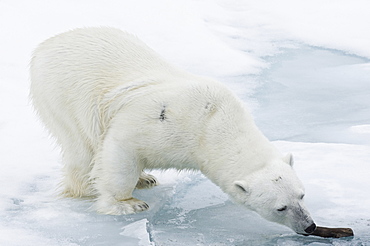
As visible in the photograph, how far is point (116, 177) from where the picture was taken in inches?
149

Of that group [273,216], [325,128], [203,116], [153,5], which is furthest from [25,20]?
[273,216]

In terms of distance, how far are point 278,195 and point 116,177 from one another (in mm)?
1050

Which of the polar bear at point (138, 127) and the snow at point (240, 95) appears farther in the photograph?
the snow at point (240, 95)

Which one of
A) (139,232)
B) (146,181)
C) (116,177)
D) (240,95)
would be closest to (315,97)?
(240,95)

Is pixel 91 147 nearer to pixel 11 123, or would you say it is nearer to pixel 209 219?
pixel 209 219

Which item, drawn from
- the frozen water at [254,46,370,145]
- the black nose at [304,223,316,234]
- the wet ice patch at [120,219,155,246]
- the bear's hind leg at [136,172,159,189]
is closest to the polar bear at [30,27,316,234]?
the black nose at [304,223,316,234]

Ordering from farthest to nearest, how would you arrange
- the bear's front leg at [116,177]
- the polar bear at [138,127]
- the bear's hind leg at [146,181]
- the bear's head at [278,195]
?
the bear's hind leg at [146,181]
the bear's front leg at [116,177]
the polar bear at [138,127]
the bear's head at [278,195]

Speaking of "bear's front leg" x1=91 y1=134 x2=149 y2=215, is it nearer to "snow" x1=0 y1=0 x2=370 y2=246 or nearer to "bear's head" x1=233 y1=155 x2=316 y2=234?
"snow" x1=0 y1=0 x2=370 y2=246

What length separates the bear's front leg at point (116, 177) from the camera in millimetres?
3752

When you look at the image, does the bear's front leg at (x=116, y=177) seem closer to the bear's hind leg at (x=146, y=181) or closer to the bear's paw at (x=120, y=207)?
the bear's paw at (x=120, y=207)

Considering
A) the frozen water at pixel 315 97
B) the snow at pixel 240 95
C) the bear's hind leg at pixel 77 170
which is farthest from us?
the frozen water at pixel 315 97

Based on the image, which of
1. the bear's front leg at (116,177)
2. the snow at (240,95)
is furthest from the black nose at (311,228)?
the bear's front leg at (116,177)

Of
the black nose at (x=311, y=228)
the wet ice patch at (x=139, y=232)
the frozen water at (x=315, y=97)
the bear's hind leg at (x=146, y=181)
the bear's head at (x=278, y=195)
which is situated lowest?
the bear's hind leg at (x=146, y=181)

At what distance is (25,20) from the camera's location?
7746 millimetres
